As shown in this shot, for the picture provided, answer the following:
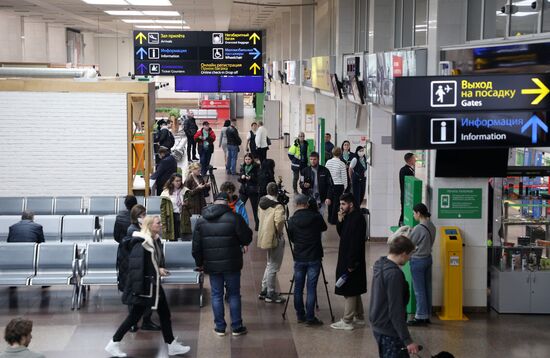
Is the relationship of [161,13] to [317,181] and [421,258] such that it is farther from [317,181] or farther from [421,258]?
[421,258]

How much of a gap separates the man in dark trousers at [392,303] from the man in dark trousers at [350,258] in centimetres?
313

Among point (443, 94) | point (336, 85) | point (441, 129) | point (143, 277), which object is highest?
point (336, 85)

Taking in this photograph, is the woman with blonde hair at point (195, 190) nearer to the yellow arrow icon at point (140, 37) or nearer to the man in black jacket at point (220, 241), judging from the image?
the man in black jacket at point (220, 241)

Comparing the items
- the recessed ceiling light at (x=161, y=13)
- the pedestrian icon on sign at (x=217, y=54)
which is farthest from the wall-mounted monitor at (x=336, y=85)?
the recessed ceiling light at (x=161, y=13)

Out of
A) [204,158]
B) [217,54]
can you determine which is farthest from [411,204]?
[204,158]

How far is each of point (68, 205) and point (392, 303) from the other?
9.60m

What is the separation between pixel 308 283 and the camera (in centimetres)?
1012

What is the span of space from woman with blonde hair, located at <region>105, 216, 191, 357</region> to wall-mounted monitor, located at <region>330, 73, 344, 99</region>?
428 inches

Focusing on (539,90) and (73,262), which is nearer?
(539,90)

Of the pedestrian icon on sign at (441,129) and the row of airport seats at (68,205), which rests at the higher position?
the pedestrian icon on sign at (441,129)

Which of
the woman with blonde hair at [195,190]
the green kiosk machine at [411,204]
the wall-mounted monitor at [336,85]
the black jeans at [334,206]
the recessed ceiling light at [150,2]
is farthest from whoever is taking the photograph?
the recessed ceiling light at [150,2]

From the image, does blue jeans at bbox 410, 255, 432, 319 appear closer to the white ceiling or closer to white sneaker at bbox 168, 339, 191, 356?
white sneaker at bbox 168, 339, 191, 356

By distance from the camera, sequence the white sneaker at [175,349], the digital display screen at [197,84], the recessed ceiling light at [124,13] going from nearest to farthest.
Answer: the white sneaker at [175,349] → the digital display screen at [197,84] → the recessed ceiling light at [124,13]

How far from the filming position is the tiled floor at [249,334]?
9320mm
